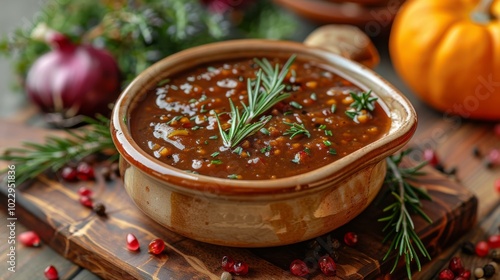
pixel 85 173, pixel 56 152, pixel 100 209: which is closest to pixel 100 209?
pixel 100 209

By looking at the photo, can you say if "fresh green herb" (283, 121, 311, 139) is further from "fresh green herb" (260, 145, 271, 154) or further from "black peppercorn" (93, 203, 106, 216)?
"black peppercorn" (93, 203, 106, 216)

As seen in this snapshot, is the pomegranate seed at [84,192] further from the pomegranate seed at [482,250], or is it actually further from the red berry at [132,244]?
the pomegranate seed at [482,250]

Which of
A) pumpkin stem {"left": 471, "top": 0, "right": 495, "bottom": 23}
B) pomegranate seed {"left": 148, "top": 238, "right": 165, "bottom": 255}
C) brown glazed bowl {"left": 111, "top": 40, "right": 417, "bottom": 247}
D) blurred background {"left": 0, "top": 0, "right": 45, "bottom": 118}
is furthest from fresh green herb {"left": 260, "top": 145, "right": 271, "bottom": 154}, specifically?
blurred background {"left": 0, "top": 0, "right": 45, "bottom": 118}

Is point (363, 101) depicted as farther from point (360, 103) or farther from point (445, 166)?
point (445, 166)

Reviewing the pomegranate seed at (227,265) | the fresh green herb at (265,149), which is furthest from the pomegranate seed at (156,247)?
the fresh green herb at (265,149)

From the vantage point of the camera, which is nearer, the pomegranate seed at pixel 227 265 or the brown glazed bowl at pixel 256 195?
the brown glazed bowl at pixel 256 195

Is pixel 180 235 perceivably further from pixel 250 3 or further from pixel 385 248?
pixel 250 3
